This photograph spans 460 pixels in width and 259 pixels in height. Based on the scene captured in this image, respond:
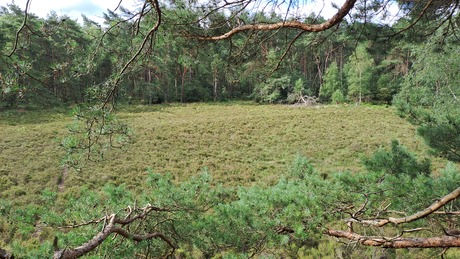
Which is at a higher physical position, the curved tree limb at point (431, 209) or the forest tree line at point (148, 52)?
the forest tree line at point (148, 52)

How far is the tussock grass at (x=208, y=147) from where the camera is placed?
9805 millimetres

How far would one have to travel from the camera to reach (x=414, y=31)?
3.02 m

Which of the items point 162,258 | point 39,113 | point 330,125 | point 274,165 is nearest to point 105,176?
point 274,165

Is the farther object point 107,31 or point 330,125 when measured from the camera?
point 330,125

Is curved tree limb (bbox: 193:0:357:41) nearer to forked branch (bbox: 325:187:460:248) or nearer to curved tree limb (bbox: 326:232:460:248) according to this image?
forked branch (bbox: 325:187:460:248)

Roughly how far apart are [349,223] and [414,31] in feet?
7.03

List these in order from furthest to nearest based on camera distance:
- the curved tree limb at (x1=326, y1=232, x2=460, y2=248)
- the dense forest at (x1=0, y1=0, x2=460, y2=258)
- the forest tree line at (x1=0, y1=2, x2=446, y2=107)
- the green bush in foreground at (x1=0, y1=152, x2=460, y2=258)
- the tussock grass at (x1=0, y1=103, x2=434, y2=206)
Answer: the tussock grass at (x1=0, y1=103, x2=434, y2=206) < the green bush in foreground at (x1=0, y1=152, x2=460, y2=258) < the curved tree limb at (x1=326, y1=232, x2=460, y2=248) < the dense forest at (x1=0, y1=0, x2=460, y2=258) < the forest tree line at (x1=0, y1=2, x2=446, y2=107)

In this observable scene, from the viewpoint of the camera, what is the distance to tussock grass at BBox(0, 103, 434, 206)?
9805 millimetres

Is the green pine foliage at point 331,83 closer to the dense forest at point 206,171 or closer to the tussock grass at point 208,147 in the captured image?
the tussock grass at point 208,147

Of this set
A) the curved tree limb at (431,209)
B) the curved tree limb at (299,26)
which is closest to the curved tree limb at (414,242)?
the curved tree limb at (431,209)

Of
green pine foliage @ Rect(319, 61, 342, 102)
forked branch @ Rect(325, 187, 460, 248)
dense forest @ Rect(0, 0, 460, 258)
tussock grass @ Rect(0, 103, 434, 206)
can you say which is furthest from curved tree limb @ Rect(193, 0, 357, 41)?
green pine foliage @ Rect(319, 61, 342, 102)

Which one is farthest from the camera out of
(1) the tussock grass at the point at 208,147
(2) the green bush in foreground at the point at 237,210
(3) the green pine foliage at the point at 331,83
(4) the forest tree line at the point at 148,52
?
(3) the green pine foliage at the point at 331,83

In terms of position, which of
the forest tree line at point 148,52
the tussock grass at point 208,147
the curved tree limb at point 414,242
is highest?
the forest tree line at point 148,52

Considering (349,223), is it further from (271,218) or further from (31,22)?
(31,22)
